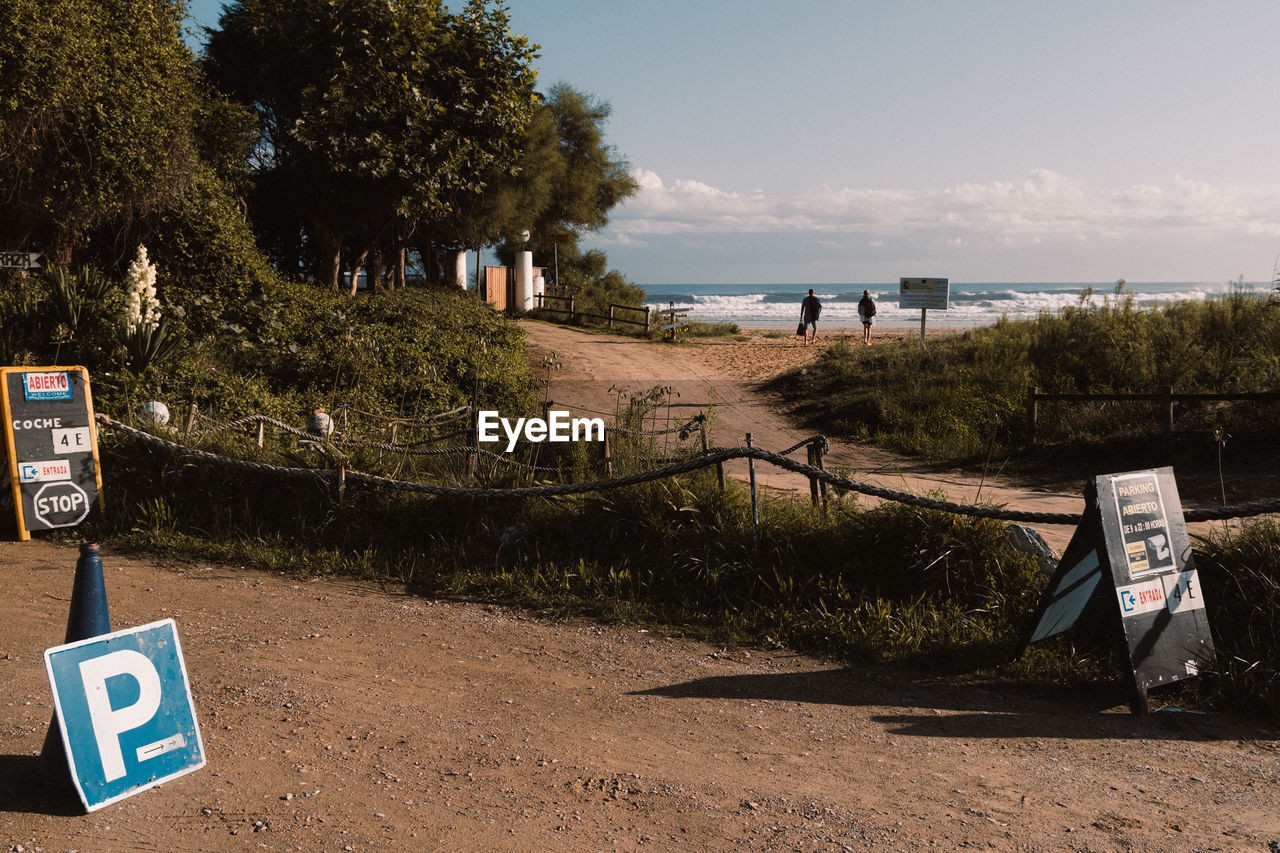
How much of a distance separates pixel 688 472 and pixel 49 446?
198 inches

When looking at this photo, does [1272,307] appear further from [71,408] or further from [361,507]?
[71,408]

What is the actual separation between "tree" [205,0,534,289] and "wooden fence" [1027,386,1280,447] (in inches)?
575

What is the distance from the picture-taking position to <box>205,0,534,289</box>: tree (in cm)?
2142

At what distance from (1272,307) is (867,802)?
17.2 metres

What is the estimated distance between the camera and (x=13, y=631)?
201 inches

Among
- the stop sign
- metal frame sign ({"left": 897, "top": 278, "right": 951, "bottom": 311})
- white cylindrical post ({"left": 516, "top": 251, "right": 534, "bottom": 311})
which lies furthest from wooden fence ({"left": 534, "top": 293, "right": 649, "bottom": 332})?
the stop sign

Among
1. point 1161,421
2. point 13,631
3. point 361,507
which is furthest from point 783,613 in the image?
point 1161,421

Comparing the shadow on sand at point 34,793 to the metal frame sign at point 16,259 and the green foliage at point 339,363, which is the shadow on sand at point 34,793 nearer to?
the green foliage at point 339,363

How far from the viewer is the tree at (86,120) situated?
1208 centimetres

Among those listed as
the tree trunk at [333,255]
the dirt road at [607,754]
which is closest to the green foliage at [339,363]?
the tree trunk at [333,255]

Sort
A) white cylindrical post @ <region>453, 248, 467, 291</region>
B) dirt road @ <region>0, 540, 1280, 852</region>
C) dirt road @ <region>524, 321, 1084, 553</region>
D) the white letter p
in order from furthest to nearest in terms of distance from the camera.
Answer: white cylindrical post @ <region>453, 248, 467, 291</region>
dirt road @ <region>524, 321, 1084, 553</region>
the white letter p
dirt road @ <region>0, 540, 1280, 852</region>

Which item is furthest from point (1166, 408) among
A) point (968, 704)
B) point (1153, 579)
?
point (968, 704)

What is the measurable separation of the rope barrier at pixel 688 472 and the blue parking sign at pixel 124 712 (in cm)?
291

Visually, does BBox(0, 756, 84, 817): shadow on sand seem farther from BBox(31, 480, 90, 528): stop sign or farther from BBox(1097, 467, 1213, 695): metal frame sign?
BBox(1097, 467, 1213, 695): metal frame sign
